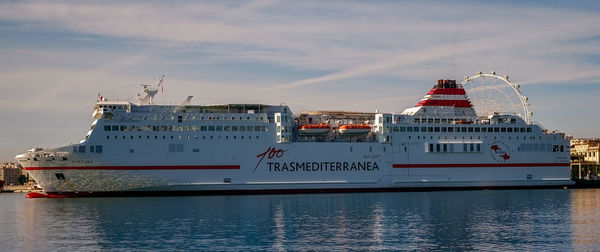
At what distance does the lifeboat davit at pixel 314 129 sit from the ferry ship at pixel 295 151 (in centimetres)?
8

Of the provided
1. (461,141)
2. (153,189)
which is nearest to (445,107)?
(461,141)

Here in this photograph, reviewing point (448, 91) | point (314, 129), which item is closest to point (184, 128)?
point (314, 129)

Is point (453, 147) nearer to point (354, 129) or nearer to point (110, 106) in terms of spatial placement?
point (354, 129)

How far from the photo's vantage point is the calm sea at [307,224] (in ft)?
78.6

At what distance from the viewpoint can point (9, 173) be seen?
490 feet

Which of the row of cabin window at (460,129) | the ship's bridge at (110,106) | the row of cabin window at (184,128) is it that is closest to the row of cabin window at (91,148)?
the row of cabin window at (184,128)

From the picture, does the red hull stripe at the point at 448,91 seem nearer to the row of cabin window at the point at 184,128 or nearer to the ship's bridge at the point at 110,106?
the row of cabin window at the point at 184,128

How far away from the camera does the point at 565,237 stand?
2517 cm

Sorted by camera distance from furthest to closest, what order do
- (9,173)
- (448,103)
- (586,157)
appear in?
(9,173), (586,157), (448,103)

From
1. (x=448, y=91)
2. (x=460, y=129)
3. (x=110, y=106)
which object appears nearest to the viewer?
(x=110, y=106)

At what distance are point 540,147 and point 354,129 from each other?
52.5 feet

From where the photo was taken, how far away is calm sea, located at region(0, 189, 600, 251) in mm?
23953

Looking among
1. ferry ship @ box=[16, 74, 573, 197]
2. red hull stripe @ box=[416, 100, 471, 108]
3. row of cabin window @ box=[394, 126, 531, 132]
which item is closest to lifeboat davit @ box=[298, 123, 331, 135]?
ferry ship @ box=[16, 74, 573, 197]

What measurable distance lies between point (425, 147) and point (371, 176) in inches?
194
